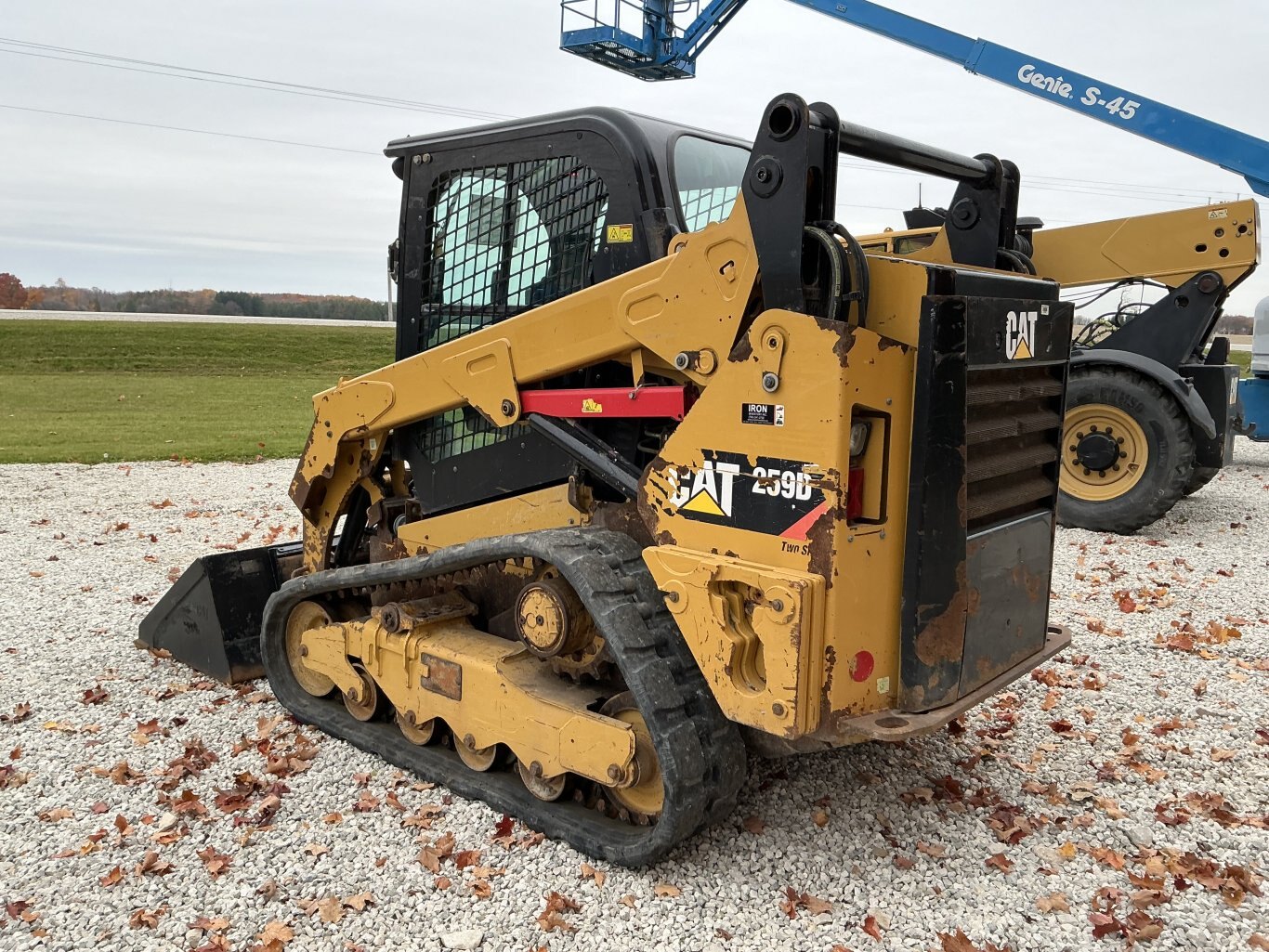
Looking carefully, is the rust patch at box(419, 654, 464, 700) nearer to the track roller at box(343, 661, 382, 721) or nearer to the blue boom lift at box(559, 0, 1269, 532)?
the track roller at box(343, 661, 382, 721)

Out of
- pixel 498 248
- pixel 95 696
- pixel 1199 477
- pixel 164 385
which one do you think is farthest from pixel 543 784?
pixel 164 385

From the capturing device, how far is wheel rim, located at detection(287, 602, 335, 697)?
5.02 m

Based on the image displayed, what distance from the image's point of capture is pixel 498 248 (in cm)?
459

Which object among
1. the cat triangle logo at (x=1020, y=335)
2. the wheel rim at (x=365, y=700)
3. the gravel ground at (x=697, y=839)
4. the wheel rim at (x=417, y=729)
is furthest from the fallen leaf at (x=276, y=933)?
the cat triangle logo at (x=1020, y=335)

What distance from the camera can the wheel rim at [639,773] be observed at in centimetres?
357

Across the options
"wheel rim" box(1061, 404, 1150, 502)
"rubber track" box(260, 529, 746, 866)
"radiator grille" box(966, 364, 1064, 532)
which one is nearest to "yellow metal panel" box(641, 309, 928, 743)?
"rubber track" box(260, 529, 746, 866)

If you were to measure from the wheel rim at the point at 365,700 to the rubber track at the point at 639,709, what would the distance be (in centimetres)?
66

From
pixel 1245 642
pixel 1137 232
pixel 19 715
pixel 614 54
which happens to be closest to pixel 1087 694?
pixel 1245 642

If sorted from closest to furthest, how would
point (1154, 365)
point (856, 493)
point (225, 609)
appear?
point (856, 493)
point (225, 609)
point (1154, 365)

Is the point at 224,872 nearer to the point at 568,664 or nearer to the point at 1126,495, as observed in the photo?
the point at 568,664

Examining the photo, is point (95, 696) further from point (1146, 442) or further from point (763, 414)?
point (1146, 442)

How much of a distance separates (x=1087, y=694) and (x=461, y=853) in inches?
142

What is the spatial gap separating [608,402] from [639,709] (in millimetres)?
1196

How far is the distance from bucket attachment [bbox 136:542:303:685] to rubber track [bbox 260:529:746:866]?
73.2 inches
